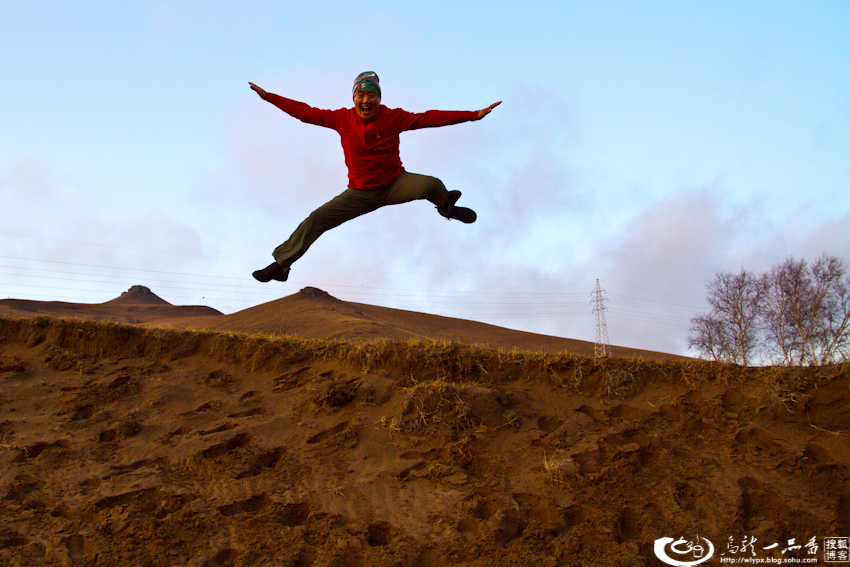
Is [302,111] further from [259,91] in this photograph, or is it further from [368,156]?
[368,156]

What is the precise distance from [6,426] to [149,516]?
7.74ft

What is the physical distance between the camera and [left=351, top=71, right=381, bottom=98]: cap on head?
5.27m

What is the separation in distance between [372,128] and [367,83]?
0.41 m

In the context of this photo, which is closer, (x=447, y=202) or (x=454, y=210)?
(x=447, y=202)

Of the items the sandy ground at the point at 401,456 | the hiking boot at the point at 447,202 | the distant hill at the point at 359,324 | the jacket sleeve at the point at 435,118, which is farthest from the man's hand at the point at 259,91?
the distant hill at the point at 359,324

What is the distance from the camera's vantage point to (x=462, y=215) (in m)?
5.84

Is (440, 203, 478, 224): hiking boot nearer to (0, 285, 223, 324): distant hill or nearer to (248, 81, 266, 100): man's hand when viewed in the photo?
(248, 81, 266, 100): man's hand

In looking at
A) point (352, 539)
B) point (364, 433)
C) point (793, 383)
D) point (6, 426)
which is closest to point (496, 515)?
point (352, 539)

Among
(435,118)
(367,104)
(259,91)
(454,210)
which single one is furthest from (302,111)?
(454,210)

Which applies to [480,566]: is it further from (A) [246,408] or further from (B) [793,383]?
(B) [793,383]

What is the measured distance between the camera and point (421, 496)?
15.0 ft

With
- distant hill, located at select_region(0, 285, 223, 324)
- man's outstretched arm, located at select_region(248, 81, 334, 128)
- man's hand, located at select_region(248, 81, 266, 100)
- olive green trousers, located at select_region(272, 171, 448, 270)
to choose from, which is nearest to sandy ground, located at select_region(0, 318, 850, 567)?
olive green trousers, located at select_region(272, 171, 448, 270)

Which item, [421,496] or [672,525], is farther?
[421,496]

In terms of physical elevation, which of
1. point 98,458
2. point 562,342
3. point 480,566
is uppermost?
point 562,342
